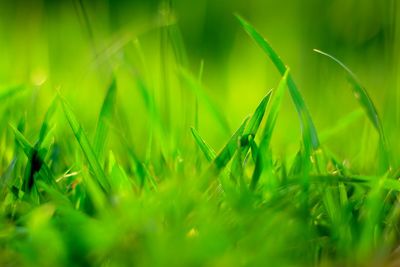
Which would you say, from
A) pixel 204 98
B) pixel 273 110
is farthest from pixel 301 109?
pixel 204 98

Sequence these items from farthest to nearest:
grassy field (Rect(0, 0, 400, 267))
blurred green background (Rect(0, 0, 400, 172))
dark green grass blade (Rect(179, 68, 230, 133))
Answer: blurred green background (Rect(0, 0, 400, 172)) < dark green grass blade (Rect(179, 68, 230, 133)) < grassy field (Rect(0, 0, 400, 267))

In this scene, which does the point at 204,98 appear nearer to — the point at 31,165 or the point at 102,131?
the point at 102,131

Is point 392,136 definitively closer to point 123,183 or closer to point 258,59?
point 123,183

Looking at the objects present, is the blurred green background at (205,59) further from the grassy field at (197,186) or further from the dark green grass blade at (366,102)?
the dark green grass blade at (366,102)

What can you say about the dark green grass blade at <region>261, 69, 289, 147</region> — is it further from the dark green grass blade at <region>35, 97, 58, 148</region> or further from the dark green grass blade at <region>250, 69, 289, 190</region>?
the dark green grass blade at <region>35, 97, 58, 148</region>

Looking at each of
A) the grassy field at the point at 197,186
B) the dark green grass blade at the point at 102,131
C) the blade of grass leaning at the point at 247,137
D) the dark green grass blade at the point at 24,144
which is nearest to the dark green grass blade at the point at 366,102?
the grassy field at the point at 197,186

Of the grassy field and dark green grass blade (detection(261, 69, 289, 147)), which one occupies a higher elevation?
dark green grass blade (detection(261, 69, 289, 147))

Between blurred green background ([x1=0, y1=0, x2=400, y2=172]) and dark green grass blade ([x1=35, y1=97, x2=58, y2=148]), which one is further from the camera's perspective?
blurred green background ([x1=0, y1=0, x2=400, y2=172])

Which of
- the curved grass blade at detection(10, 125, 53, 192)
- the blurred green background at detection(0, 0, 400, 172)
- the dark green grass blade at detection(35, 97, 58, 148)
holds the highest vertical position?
the dark green grass blade at detection(35, 97, 58, 148)

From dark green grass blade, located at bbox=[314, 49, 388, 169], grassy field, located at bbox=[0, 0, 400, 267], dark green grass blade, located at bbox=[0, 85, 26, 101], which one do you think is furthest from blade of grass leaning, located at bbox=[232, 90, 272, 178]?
dark green grass blade, located at bbox=[0, 85, 26, 101]
